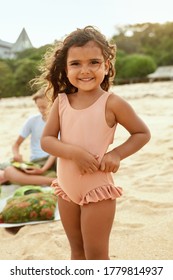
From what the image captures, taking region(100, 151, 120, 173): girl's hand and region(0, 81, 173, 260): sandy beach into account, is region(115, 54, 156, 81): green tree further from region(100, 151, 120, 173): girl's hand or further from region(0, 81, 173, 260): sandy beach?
region(100, 151, 120, 173): girl's hand

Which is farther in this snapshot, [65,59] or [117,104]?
[65,59]

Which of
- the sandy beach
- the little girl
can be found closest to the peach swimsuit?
the little girl

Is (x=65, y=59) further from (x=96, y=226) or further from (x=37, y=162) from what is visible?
(x=37, y=162)

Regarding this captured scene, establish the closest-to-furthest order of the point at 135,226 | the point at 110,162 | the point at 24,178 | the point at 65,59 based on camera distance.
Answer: the point at 110,162
the point at 65,59
the point at 135,226
the point at 24,178

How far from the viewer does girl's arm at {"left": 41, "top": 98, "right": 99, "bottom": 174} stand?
1.37 m

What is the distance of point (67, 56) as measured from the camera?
146 cm

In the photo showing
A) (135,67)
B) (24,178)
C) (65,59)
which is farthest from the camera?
(135,67)

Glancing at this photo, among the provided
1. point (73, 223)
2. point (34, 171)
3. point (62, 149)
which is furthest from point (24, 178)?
point (62, 149)

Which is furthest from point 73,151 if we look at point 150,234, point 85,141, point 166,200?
point 166,200

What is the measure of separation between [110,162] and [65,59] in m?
0.47

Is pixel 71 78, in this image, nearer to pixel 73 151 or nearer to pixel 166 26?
pixel 73 151

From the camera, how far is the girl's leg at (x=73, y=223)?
4.91 feet

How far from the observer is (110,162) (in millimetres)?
1362

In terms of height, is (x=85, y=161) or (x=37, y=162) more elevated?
Answer: (x=85, y=161)
